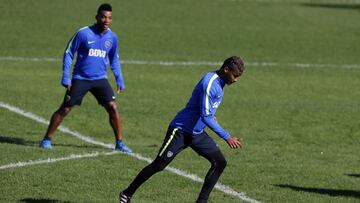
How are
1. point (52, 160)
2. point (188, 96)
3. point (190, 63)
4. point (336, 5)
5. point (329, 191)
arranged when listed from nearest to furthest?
point (329, 191) < point (52, 160) < point (188, 96) < point (190, 63) < point (336, 5)

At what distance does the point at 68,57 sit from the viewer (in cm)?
1719

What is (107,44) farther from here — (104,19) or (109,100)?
(109,100)

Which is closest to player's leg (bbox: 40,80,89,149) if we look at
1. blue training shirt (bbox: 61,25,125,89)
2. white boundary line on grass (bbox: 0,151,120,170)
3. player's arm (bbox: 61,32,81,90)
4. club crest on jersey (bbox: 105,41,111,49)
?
blue training shirt (bbox: 61,25,125,89)

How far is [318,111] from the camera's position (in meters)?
23.7

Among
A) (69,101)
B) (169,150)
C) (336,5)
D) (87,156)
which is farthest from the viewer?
(336,5)

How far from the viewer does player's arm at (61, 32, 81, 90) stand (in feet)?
56.0

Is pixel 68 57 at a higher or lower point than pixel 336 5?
higher

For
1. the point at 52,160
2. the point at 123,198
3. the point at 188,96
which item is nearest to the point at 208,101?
the point at 123,198

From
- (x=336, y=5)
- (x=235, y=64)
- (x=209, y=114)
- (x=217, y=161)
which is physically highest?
(x=235, y=64)

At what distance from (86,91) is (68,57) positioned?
765mm

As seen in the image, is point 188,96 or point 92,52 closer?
point 92,52

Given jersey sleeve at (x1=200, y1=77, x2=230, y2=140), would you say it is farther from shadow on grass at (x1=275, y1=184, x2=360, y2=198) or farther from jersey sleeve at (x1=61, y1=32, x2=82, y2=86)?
jersey sleeve at (x1=61, y1=32, x2=82, y2=86)

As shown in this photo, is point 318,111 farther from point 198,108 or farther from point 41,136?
point 198,108

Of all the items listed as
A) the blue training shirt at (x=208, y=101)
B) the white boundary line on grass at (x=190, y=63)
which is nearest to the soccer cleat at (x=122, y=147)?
the blue training shirt at (x=208, y=101)
